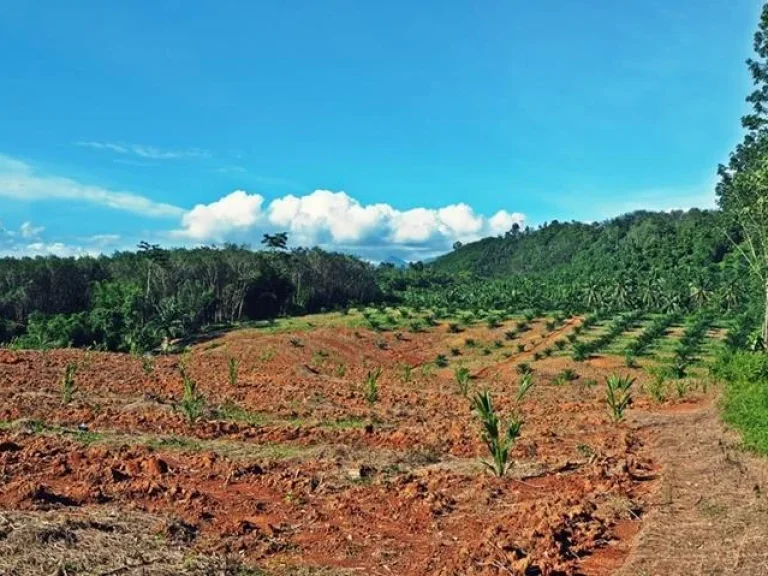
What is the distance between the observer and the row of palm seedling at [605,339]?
43.1 meters

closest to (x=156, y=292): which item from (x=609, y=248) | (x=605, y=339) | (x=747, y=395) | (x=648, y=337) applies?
(x=605, y=339)

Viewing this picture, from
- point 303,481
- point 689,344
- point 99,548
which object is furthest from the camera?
point 689,344

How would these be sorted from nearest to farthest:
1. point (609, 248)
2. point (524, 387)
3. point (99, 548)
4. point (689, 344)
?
point (99, 548)
point (524, 387)
point (689, 344)
point (609, 248)

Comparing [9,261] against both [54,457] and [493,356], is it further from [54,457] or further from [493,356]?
[54,457]

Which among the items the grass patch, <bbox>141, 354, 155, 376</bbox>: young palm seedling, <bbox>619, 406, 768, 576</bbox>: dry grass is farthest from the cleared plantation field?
<bbox>141, 354, 155, 376</bbox>: young palm seedling

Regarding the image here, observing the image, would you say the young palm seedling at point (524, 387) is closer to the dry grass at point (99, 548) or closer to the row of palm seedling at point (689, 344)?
the row of palm seedling at point (689, 344)

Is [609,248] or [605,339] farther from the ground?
[609,248]

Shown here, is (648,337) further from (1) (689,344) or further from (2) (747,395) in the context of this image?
(2) (747,395)

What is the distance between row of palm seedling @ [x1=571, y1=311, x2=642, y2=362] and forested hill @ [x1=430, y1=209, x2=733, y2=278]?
10250mm

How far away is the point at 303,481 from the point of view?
10.0 metres

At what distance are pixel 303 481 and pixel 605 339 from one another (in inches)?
1675

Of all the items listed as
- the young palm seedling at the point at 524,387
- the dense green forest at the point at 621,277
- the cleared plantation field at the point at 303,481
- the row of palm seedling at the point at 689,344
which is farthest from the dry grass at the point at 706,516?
the row of palm seedling at the point at 689,344

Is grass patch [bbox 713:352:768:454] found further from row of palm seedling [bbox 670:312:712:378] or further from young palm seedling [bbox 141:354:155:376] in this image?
young palm seedling [bbox 141:354:155:376]

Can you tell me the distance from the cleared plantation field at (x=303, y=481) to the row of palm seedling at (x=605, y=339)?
1933 centimetres
